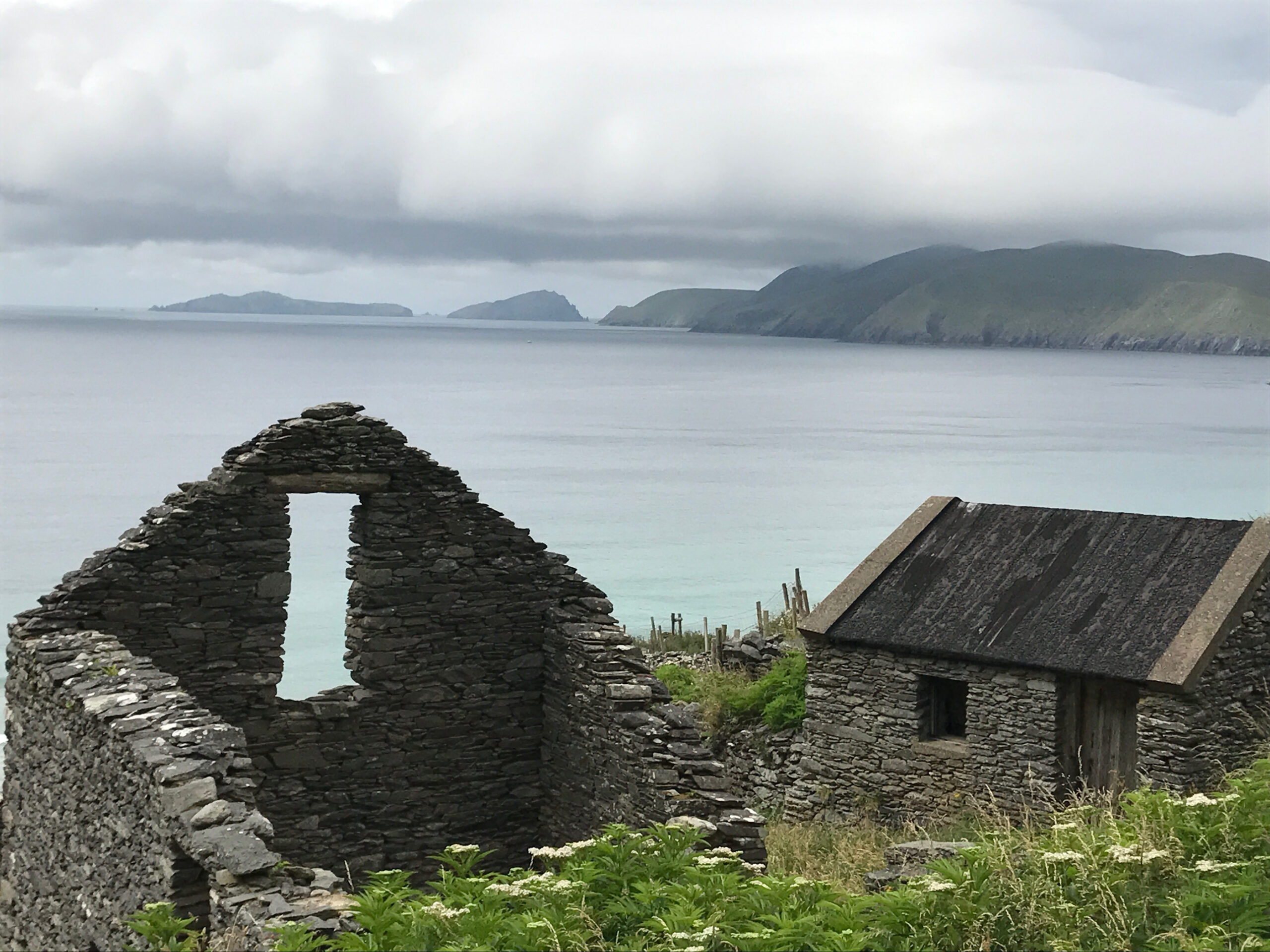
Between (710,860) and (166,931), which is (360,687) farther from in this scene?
(710,860)

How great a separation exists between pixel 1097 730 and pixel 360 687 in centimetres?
1108

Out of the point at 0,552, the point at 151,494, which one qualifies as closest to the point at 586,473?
the point at 151,494

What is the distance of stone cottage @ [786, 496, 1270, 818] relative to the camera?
19266mm

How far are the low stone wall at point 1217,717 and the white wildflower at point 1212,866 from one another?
11220 mm

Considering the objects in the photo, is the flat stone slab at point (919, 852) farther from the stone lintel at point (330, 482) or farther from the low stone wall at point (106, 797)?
the stone lintel at point (330, 482)

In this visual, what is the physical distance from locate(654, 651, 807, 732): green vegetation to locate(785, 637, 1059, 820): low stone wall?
50.2 inches

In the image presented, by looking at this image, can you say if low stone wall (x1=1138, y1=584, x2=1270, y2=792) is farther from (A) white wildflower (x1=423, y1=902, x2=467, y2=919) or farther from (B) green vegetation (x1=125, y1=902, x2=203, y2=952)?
(B) green vegetation (x1=125, y1=902, x2=203, y2=952)

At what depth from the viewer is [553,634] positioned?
576 inches

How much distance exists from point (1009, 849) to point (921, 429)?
134833mm

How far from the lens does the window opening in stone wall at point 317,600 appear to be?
44.8 m

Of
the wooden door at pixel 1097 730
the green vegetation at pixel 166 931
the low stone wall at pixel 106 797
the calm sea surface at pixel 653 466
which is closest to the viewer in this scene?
the green vegetation at pixel 166 931

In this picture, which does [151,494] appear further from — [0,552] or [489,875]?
[489,875]

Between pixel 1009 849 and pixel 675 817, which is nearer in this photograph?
pixel 1009 849

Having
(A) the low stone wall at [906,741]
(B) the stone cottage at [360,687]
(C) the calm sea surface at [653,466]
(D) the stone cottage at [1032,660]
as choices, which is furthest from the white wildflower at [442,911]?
(C) the calm sea surface at [653,466]
